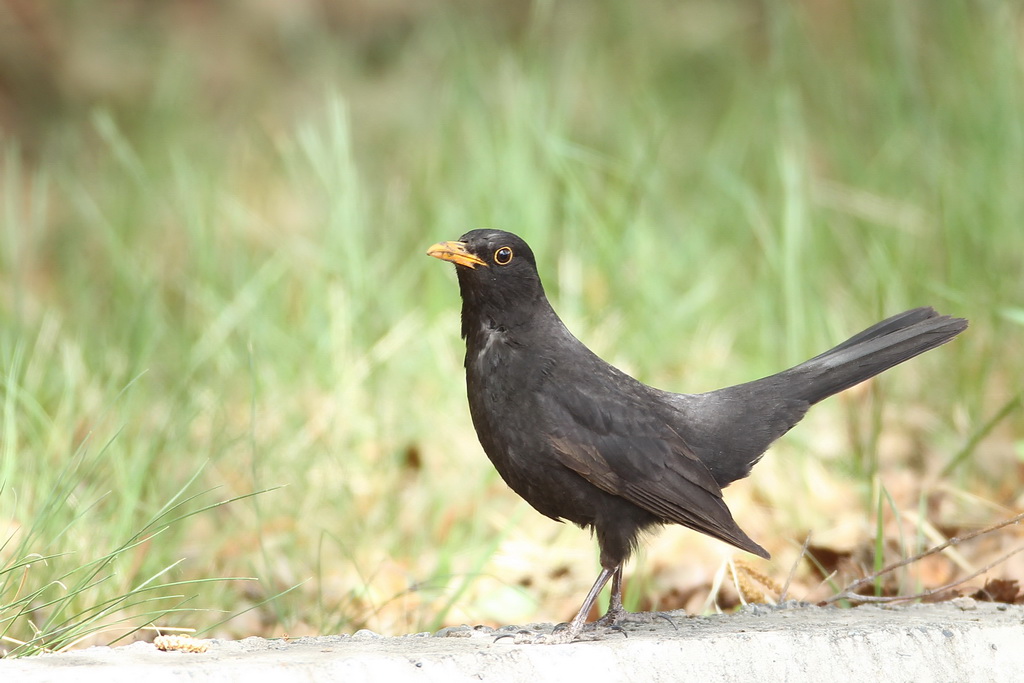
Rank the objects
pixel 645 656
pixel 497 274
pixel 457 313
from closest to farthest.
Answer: pixel 645 656 → pixel 497 274 → pixel 457 313

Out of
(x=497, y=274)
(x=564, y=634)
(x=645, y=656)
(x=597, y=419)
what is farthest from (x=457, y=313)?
(x=645, y=656)

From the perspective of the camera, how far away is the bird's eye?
3.18 meters

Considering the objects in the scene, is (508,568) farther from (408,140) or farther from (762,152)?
(408,140)

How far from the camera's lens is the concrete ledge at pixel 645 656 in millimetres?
2318

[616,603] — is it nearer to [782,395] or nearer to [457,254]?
[782,395]

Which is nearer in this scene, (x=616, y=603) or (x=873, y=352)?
(x=616, y=603)

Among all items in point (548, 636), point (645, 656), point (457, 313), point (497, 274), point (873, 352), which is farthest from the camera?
point (457, 313)

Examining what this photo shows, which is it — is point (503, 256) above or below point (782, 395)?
above

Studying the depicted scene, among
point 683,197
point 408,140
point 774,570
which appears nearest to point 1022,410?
point 774,570

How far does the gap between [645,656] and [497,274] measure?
1.16 m

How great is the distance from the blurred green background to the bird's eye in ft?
3.25

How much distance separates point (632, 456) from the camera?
122 inches

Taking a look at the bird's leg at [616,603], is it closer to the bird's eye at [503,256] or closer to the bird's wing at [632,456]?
the bird's wing at [632,456]

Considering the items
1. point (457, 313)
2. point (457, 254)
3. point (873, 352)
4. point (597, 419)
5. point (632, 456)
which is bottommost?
point (632, 456)
